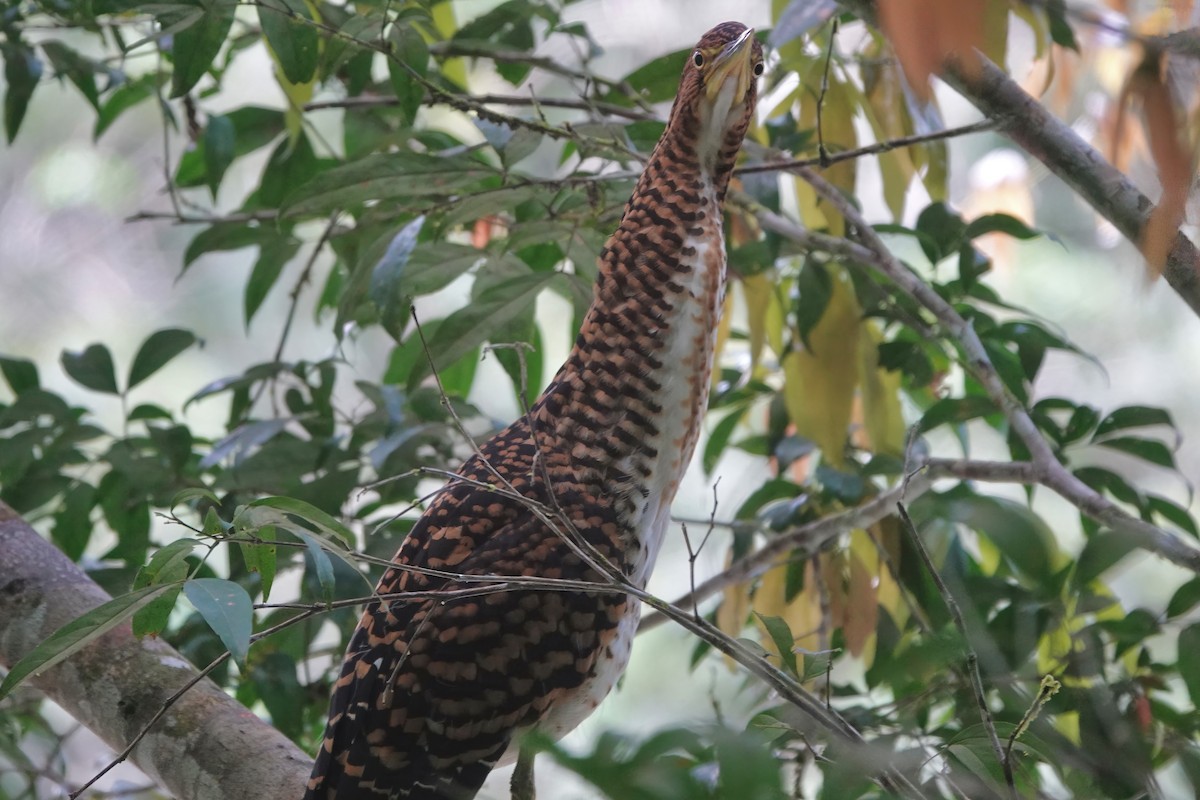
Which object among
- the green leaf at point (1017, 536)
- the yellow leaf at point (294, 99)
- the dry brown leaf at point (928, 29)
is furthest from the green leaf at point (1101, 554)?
the yellow leaf at point (294, 99)

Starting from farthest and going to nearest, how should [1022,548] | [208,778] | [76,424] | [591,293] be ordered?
[76,424], [591,293], [208,778], [1022,548]

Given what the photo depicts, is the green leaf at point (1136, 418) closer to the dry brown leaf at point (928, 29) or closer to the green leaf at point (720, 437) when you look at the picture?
the green leaf at point (720, 437)

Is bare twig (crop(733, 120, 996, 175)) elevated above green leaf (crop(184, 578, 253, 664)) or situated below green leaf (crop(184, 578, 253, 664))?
above

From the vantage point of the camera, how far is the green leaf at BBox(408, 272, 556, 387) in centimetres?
123

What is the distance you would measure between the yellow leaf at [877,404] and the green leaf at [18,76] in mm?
1035

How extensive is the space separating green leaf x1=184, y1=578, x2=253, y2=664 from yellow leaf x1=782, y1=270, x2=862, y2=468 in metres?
0.81

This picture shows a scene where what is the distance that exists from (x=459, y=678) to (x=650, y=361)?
323 mm

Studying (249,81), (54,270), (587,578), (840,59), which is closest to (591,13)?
(249,81)

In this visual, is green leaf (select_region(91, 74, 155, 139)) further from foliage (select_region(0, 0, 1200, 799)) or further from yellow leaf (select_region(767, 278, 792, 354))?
yellow leaf (select_region(767, 278, 792, 354))

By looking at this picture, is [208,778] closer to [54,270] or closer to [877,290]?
[877,290]

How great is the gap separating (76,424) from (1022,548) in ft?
3.82

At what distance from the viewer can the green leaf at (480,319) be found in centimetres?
123

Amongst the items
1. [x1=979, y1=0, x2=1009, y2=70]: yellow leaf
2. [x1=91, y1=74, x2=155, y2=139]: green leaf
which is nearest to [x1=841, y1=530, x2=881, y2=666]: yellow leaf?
[x1=979, y1=0, x2=1009, y2=70]: yellow leaf

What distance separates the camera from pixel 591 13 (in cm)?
505
